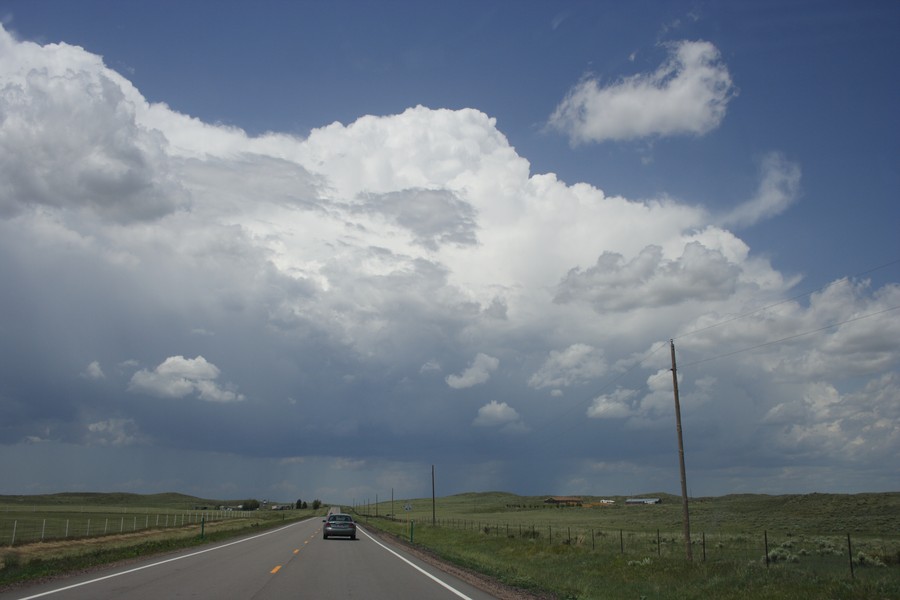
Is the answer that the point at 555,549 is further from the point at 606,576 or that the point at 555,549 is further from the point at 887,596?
the point at 887,596

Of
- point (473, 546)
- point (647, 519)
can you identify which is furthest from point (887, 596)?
point (647, 519)

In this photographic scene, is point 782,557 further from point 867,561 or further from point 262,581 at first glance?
point 262,581

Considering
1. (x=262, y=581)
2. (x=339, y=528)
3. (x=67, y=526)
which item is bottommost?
(x=339, y=528)

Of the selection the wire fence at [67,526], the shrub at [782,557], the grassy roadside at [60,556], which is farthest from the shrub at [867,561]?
the wire fence at [67,526]

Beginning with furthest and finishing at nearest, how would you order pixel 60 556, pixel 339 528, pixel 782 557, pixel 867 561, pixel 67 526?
pixel 67 526 < pixel 339 528 < pixel 782 557 < pixel 60 556 < pixel 867 561

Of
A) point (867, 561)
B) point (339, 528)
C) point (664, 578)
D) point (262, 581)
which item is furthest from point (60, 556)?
point (867, 561)

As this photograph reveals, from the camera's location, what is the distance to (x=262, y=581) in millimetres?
16906

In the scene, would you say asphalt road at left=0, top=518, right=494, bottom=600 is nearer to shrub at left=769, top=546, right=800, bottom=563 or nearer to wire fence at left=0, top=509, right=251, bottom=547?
shrub at left=769, top=546, right=800, bottom=563

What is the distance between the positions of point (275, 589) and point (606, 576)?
10.1 meters

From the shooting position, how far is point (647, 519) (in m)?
90.3

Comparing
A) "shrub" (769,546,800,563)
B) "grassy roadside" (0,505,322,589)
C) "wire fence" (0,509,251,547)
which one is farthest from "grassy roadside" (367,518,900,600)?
"wire fence" (0,509,251,547)

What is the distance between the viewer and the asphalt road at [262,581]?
14.2 metres

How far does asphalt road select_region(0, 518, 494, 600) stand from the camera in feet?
46.5

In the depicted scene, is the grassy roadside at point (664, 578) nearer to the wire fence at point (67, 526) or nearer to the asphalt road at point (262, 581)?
the asphalt road at point (262, 581)
